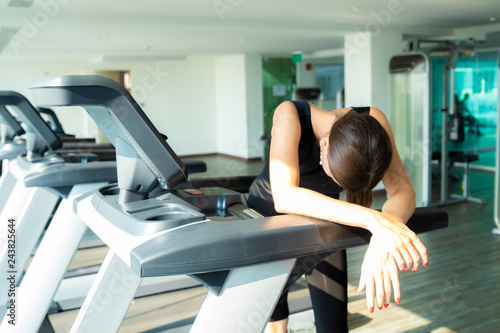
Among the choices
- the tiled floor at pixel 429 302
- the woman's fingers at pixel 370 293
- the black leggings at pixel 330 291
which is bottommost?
the tiled floor at pixel 429 302

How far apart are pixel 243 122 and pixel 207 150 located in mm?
1587

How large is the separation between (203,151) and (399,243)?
10504mm

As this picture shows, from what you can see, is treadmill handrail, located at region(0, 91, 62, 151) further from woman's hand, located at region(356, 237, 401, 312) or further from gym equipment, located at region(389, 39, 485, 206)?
gym equipment, located at region(389, 39, 485, 206)

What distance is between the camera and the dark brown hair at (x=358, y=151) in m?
1.16

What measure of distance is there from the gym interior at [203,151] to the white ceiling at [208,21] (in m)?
0.04

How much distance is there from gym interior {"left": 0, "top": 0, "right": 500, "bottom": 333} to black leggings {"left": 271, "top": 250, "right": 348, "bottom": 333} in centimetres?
21

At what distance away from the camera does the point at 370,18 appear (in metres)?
5.61

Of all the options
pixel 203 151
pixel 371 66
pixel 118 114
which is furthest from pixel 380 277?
pixel 203 151

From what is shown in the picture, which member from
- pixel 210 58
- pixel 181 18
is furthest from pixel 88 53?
pixel 181 18

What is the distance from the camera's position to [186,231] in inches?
38.6

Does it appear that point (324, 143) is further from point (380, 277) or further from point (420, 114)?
point (420, 114)

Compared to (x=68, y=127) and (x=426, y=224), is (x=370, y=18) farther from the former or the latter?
(x=68, y=127)

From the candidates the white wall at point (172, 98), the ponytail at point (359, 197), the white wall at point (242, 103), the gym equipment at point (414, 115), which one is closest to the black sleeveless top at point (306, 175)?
the ponytail at point (359, 197)

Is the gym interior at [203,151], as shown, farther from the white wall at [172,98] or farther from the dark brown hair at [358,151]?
the dark brown hair at [358,151]
